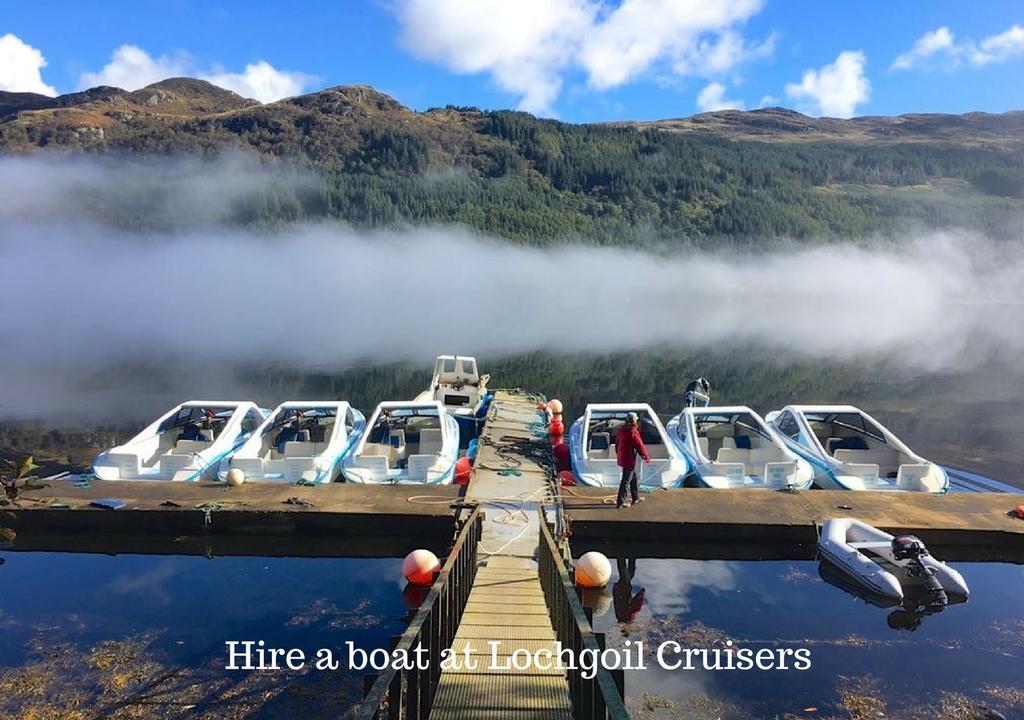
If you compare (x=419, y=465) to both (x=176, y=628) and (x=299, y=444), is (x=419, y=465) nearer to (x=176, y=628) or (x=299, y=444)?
(x=299, y=444)

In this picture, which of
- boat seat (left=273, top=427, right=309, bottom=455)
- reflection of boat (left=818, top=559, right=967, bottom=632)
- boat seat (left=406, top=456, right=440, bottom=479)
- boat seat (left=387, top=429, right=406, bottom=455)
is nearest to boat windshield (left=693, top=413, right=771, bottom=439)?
reflection of boat (left=818, top=559, right=967, bottom=632)

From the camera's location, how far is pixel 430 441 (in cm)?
1947

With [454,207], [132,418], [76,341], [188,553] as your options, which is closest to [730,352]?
[132,418]

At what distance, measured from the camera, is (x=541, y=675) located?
735 cm

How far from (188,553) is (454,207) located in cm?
18017

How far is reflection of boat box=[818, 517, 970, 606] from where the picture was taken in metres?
11.5

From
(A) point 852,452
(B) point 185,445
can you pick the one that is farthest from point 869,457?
(B) point 185,445

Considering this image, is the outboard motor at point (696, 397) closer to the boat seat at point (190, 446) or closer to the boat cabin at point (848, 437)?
the boat cabin at point (848, 437)

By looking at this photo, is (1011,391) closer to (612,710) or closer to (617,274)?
(612,710)

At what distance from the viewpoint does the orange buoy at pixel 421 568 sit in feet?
38.1

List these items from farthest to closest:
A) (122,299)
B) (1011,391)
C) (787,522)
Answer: (122,299), (1011,391), (787,522)

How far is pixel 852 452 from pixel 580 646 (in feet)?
47.3

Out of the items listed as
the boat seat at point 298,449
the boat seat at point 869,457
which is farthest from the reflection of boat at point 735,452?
the boat seat at point 298,449

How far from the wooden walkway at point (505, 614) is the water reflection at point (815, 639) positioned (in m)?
1.64
